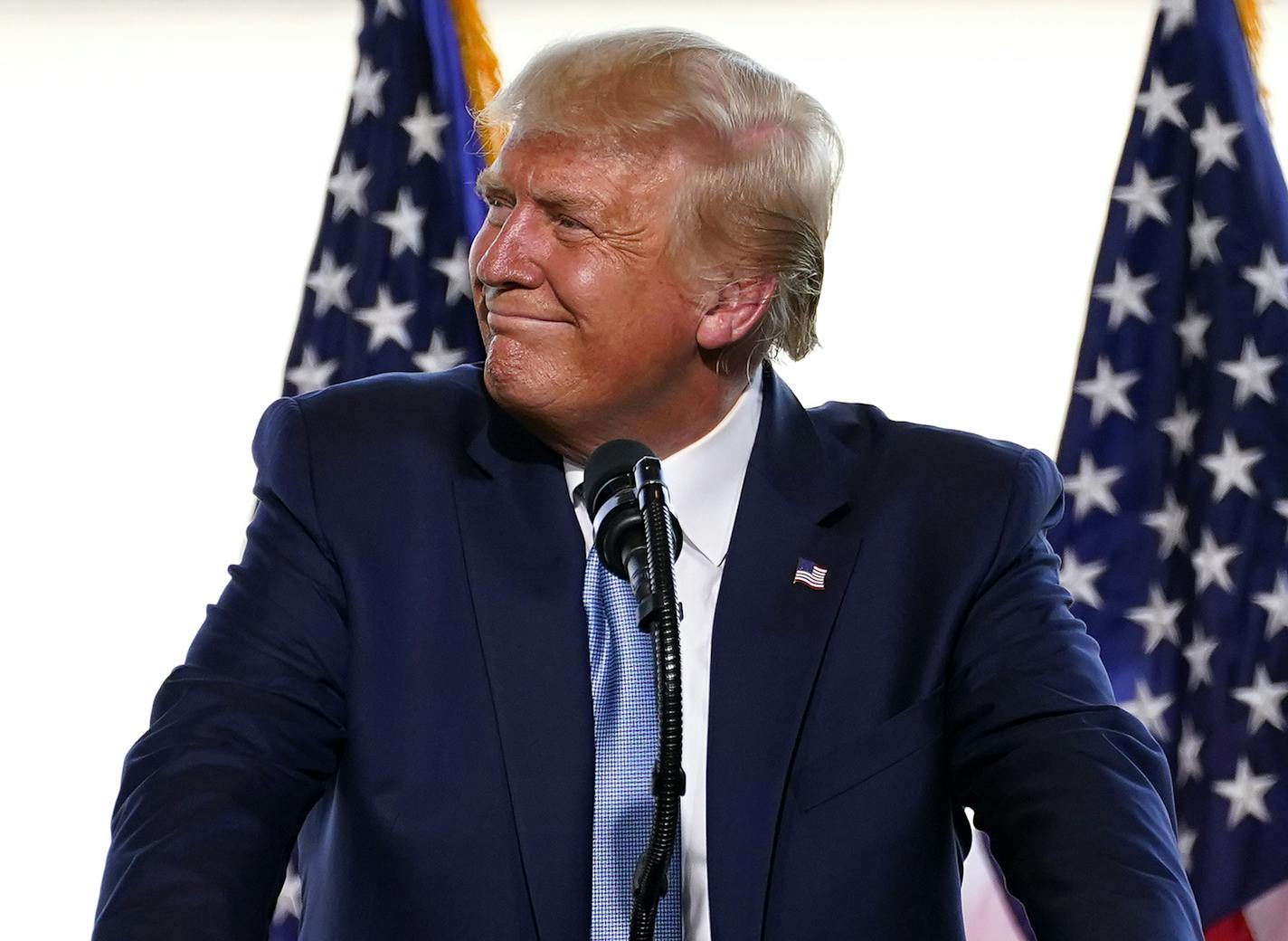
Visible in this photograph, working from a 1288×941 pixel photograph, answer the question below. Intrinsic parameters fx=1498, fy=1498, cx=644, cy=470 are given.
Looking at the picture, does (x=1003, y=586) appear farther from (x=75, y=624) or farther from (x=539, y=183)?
(x=75, y=624)

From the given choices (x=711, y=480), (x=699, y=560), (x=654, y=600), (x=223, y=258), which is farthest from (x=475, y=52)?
(x=654, y=600)

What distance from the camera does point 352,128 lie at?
2572 millimetres

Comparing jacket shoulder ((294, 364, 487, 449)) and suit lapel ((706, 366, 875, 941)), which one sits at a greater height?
jacket shoulder ((294, 364, 487, 449))

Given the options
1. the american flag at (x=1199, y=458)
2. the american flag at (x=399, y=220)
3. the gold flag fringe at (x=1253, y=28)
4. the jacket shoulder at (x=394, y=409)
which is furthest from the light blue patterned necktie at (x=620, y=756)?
the gold flag fringe at (x=1253, y=28)

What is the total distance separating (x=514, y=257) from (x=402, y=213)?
3.11 feet

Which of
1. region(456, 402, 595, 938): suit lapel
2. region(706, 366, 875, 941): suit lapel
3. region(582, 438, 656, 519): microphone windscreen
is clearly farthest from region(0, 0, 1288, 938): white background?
region(582, 438, 656, 519): microphone windscreen

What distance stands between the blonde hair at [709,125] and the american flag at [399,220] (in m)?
0.69

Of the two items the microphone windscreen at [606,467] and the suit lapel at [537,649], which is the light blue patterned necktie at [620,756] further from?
the microphone windscreen at [606,467]

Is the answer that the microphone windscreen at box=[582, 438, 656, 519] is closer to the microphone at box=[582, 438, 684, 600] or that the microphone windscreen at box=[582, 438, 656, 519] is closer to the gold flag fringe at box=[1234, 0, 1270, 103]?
the microphone at box=[582, 438, 684, 600]

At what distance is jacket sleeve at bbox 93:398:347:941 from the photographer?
1.35 m

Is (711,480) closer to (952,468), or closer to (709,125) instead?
(952,468)

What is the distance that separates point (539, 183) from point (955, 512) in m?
0.62

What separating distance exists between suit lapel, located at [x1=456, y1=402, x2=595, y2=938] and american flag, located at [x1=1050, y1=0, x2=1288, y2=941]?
1.17m

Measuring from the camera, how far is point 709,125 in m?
1.71
